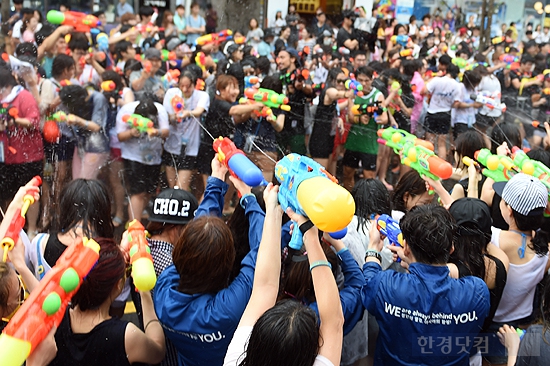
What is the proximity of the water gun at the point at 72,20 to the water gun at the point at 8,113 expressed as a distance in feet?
5.28

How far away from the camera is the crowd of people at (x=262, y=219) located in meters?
2.20

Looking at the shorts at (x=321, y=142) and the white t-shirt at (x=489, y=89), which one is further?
the white t-shirt at (x=489, y=89)

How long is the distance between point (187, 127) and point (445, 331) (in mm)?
3645

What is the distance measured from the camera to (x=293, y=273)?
2.40 meters

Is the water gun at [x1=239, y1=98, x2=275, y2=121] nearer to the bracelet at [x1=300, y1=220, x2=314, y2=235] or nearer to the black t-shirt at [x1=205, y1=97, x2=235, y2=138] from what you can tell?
the black t-shirt at [x1=205, y1=97, x2=235, y2=138]

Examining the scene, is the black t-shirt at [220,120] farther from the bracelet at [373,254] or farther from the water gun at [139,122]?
the bracelet at [373,254]

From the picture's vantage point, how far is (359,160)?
6207 mm

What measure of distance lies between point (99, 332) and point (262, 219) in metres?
0.84

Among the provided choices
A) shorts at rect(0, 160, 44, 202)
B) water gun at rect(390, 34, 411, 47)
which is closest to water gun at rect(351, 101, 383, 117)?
shorts at rect(0, 160, 44, 202)

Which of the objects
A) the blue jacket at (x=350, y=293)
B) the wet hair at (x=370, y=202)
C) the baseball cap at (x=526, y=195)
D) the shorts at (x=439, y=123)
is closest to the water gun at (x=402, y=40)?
the shorts at (x=439, y=123)

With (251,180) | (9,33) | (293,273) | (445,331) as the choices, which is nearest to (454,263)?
(445,331)

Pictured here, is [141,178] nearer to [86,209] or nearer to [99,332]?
[86,209]

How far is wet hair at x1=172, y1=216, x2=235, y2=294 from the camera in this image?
2266 millimetres

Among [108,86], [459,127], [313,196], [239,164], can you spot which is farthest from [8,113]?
[459,127]
